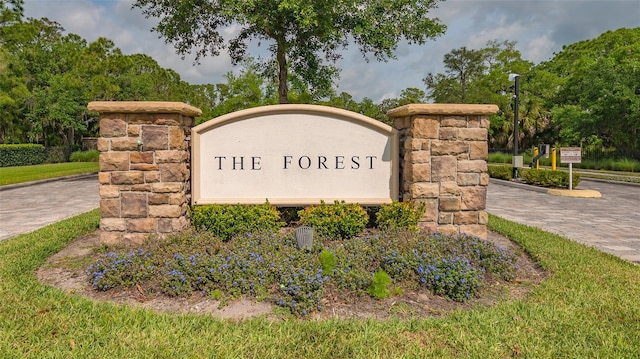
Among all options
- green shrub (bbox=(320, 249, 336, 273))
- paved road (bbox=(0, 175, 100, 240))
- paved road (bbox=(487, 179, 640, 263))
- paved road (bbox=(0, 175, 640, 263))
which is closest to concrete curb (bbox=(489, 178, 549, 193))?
paved road (bbox=(0, 175, 640, 263))

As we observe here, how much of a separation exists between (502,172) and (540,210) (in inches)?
339

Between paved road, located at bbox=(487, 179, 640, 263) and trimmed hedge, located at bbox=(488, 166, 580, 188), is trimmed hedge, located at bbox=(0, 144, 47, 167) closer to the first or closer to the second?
paved road, located at bbox=(487, 179, 640, 263)

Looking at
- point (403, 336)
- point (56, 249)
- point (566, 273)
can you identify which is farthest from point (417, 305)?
point (56, 249)

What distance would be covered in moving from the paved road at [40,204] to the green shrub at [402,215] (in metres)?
6.40

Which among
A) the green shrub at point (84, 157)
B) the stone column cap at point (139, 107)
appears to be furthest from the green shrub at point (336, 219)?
the green shrub at point (84, 157)

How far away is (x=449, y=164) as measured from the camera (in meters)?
5.62

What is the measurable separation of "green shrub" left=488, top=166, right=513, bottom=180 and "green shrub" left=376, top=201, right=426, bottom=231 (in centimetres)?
1374

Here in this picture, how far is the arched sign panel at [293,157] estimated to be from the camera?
5.73 meters

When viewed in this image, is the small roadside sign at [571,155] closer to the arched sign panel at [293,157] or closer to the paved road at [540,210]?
the paved road at [540,210]

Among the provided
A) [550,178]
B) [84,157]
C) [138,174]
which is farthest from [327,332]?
[84,157]

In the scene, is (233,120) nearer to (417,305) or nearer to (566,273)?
(417,305)

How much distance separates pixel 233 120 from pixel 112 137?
1595 millimetres

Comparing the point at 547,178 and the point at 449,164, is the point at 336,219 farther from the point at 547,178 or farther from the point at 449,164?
the point at 547,178

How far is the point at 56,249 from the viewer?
17.9ft
